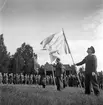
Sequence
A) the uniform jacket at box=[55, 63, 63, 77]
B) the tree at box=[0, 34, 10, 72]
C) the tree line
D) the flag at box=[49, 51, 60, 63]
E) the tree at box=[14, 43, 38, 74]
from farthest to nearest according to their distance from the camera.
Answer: the uniform jacket at box=[55, 63, 63, 77]
the tree at box=[14, 43, 38, 74]
the flag at box=[49, 51, 60, 63]
the tree line
the tree at box=[0, 34, 10, 72]

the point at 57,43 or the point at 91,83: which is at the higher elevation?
the point at 57,43

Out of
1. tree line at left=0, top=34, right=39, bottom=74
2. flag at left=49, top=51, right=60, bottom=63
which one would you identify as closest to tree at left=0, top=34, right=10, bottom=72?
tree line at left=0, top=34, right=39, bottom=74

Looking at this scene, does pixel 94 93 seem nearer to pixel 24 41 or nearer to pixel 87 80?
pixel 87 80

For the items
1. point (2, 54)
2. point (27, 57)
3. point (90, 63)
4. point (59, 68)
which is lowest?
point (90, 63)

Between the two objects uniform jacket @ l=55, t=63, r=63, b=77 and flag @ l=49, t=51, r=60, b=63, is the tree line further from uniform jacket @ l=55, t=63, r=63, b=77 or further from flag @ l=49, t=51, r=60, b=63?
uniform jacket @ l=55, t=63, r=63, b=77

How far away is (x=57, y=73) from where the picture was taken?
6.96 meters

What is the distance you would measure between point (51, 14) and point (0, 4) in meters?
0.81

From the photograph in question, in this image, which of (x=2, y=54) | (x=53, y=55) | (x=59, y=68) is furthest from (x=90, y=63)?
(x=2, y=54)

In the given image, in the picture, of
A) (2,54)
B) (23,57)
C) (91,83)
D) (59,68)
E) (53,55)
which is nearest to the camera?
(91,83)

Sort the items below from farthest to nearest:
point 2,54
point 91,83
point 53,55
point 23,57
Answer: point 23,57
point 2,54
point 53,55
point 91,83

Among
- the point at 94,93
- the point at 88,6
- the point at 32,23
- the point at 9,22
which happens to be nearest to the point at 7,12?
the point at 9,22

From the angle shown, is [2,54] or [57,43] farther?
[2,54]

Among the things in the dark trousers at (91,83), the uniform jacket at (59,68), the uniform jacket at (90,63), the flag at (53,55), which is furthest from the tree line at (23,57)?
the dark trousers at (91,83)

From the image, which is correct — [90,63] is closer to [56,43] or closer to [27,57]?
[56,43]
